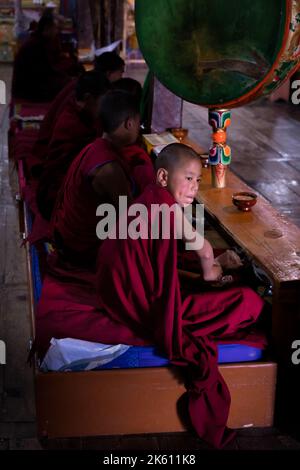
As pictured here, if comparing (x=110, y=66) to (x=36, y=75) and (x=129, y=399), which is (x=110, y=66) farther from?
(x=129, y=399)

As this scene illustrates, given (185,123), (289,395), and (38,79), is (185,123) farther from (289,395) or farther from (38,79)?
(289,395)

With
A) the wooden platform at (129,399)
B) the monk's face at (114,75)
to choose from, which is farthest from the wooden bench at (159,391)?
the monk's face at (114,75)

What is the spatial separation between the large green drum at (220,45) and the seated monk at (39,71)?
3.18 meters

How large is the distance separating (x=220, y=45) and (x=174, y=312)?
4.30 feet

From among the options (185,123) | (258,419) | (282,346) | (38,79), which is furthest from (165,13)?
(185,123)

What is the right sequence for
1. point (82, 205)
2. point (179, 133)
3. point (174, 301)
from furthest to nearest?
point (179, 133) → point (82, 205) → point (174, 301)

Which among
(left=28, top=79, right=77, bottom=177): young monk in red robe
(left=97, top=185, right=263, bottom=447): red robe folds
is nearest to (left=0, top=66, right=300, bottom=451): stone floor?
(left=97, top=185, right=263, bottom=447): red robe folds

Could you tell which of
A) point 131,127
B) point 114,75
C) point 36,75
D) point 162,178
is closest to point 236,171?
point 114,75

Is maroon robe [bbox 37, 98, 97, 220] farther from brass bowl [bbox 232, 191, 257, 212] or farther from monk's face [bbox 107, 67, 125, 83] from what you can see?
brass bowl [bbox 232, 191, 257, 212]

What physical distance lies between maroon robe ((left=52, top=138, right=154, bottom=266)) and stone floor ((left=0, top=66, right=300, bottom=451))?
1.64ft

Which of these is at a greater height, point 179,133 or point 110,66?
point 110,66

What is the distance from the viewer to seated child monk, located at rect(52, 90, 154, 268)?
2866 millimetres

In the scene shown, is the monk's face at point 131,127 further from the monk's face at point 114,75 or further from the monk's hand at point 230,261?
the monk's face at point 114,75

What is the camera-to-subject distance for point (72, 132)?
3912 mm
